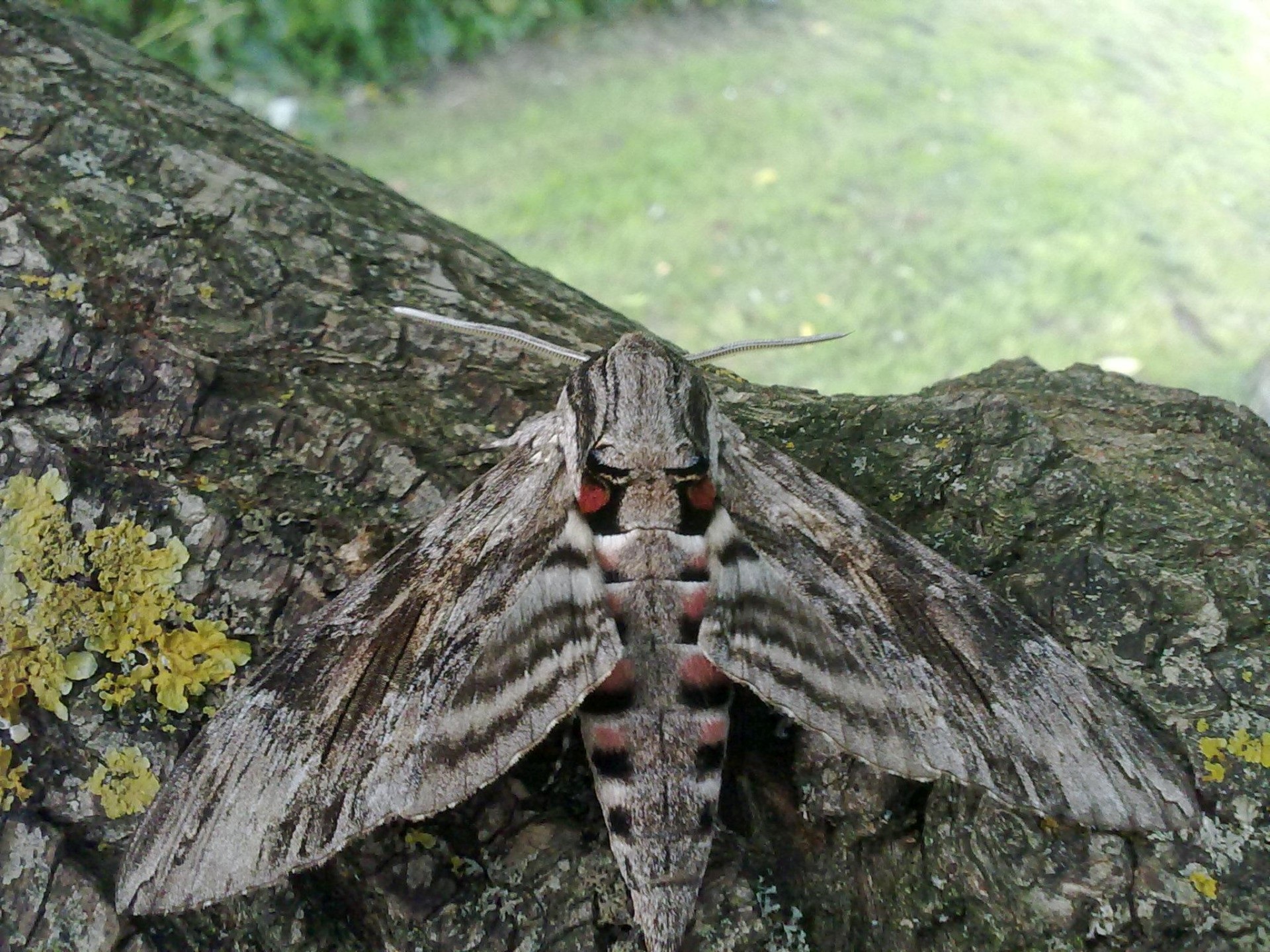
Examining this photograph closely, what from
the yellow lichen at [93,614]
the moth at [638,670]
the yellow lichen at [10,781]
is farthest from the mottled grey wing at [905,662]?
the yellow lichen at [10,781]

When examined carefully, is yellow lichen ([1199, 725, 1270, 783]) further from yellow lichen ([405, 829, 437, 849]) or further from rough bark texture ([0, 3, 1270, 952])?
yellow lichen ([405, 829, 437, 849])

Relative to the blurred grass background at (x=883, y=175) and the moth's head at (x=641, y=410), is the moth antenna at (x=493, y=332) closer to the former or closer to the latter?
the moth's head at (x=641, y=410)

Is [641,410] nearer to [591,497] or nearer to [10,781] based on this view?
[591,497]

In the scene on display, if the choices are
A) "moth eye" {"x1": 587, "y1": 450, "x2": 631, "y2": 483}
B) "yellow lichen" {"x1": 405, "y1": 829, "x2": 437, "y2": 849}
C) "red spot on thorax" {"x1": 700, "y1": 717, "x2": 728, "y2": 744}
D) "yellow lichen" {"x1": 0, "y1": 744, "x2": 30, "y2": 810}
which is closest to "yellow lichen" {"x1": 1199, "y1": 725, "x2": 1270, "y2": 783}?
"red spot on thorax" {"x1": 700, "y1": 717, "x2": 728, "y2": 744}

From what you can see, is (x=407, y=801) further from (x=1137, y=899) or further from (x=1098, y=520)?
(x=1098, y=520)

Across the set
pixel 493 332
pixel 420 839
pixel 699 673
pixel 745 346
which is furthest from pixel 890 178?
pixel 420 839

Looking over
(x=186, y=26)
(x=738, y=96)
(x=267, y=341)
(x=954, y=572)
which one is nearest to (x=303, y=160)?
(x=267, y=341)
